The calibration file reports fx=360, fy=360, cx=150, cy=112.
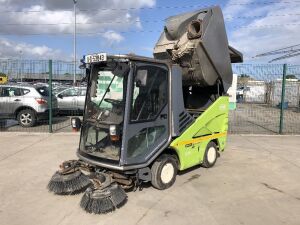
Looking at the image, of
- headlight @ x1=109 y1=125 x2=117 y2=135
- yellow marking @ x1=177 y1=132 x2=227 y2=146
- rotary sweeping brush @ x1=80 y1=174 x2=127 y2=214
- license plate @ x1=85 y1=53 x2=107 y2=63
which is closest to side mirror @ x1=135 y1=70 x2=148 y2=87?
license plate @ x1=85 y1=53 x2=107 y2=63

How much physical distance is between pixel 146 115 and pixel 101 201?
1561mm

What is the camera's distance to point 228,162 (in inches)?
319

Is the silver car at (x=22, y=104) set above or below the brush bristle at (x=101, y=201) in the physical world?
above

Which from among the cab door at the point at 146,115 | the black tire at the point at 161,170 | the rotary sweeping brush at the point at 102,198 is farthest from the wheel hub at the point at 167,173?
the rotary sweeping brush at the point at 102,198

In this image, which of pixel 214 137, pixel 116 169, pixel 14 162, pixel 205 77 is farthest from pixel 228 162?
pixel 14 162

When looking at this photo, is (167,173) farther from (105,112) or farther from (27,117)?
(27,117)

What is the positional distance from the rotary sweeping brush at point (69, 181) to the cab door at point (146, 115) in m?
0.89

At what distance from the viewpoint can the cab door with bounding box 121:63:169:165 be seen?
5480 mm

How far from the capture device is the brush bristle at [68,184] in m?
5.64

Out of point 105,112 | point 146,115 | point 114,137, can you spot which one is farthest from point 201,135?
point 114,137

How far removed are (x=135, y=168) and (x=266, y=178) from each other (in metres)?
2.82

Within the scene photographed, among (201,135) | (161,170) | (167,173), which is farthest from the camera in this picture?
(201,135)

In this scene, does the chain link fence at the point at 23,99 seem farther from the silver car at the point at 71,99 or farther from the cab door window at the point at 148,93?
the cab door window at the point at 148,93

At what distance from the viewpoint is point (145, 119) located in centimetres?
573
